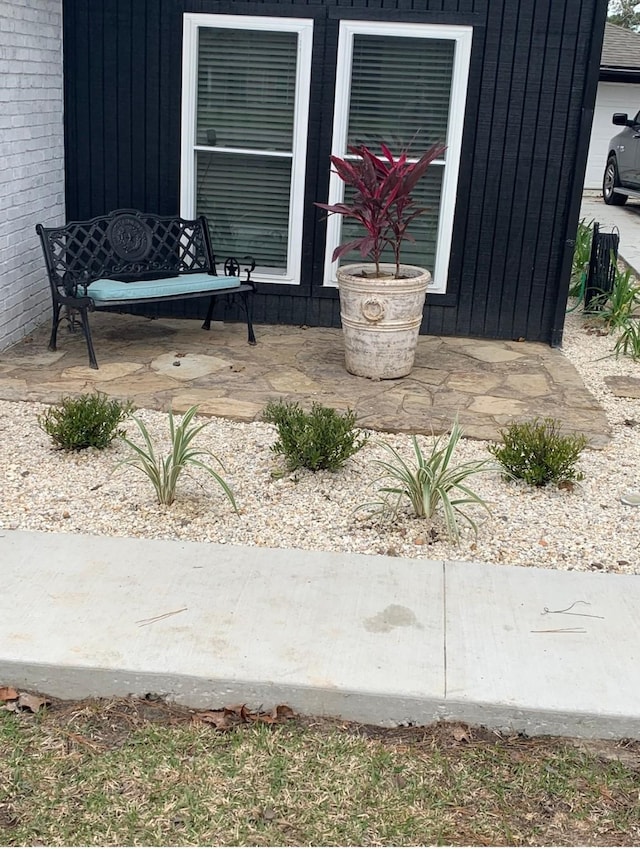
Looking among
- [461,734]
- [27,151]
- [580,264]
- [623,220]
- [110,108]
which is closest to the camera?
[461,734]

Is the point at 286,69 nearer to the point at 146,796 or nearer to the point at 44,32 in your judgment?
the point at 44,32

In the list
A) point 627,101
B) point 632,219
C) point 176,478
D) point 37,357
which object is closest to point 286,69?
point 37,357

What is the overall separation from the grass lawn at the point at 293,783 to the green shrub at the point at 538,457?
1.66m

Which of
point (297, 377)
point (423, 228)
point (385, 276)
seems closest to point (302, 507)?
point (297, 377)

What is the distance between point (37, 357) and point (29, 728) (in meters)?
3.51

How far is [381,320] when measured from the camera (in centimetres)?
545

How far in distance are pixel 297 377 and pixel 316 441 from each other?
5.30 ft

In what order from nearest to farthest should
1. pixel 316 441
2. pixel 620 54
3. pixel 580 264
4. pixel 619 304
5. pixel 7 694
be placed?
pixel 7 694
pixel 316 441
pixel 619 304
pixel 580 264
pixel 620 54

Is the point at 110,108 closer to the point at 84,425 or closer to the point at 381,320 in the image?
the point at 381,320

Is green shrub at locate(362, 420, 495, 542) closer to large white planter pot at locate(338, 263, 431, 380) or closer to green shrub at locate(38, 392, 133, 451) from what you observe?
green shrub at locate(38, 392, 133, 451)

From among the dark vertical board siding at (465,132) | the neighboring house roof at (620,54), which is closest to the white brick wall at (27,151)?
the dark vertical board siding at (465,132)

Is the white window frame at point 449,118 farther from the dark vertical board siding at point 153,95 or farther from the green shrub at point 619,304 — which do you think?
the green shrub at point 619,304

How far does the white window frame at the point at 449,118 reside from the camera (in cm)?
609

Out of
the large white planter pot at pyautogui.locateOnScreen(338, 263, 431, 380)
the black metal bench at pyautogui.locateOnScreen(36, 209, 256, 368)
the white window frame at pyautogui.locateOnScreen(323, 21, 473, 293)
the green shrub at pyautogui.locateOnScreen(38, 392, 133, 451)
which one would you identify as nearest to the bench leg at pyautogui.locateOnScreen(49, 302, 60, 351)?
the black metal bench at pyautogui.locateOnScreen(36, 209, 256, 368)
